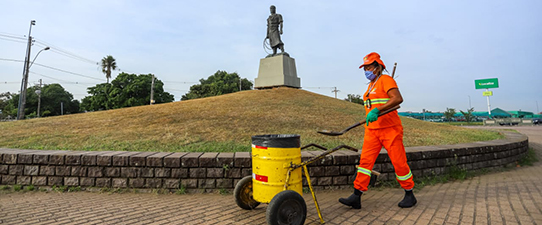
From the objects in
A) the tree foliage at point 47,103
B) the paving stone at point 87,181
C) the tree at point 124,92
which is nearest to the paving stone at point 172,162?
the paving stone at point 87,181

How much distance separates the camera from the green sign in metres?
42.1

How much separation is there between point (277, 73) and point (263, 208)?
45.4ft

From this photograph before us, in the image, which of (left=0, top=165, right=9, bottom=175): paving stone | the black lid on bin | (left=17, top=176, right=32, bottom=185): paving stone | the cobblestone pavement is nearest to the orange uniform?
the cobblestone pavement

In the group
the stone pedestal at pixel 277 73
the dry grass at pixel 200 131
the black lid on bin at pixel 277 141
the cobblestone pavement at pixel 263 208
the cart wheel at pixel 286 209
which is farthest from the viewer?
the stone pedestal at pixel 277 73

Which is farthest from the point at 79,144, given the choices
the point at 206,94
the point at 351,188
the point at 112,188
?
the point at 206,94

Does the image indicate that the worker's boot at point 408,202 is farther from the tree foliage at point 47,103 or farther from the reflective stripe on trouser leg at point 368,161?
the tree foliage at point 47,103

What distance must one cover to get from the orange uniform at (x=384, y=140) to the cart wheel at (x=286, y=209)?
0.98 m

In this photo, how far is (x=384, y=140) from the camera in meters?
3.01

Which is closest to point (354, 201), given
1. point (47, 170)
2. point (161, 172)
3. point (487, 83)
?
point (161, 172)

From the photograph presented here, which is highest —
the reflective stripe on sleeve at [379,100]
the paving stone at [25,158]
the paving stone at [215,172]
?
the reflective stripe on sleeve at [379,100]

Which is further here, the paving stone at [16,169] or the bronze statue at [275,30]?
the bronze statue at [275,30]

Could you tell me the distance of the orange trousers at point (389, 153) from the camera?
2.95m

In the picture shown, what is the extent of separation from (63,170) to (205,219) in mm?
2566

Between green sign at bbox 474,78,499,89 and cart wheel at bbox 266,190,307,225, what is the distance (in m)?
53.8
